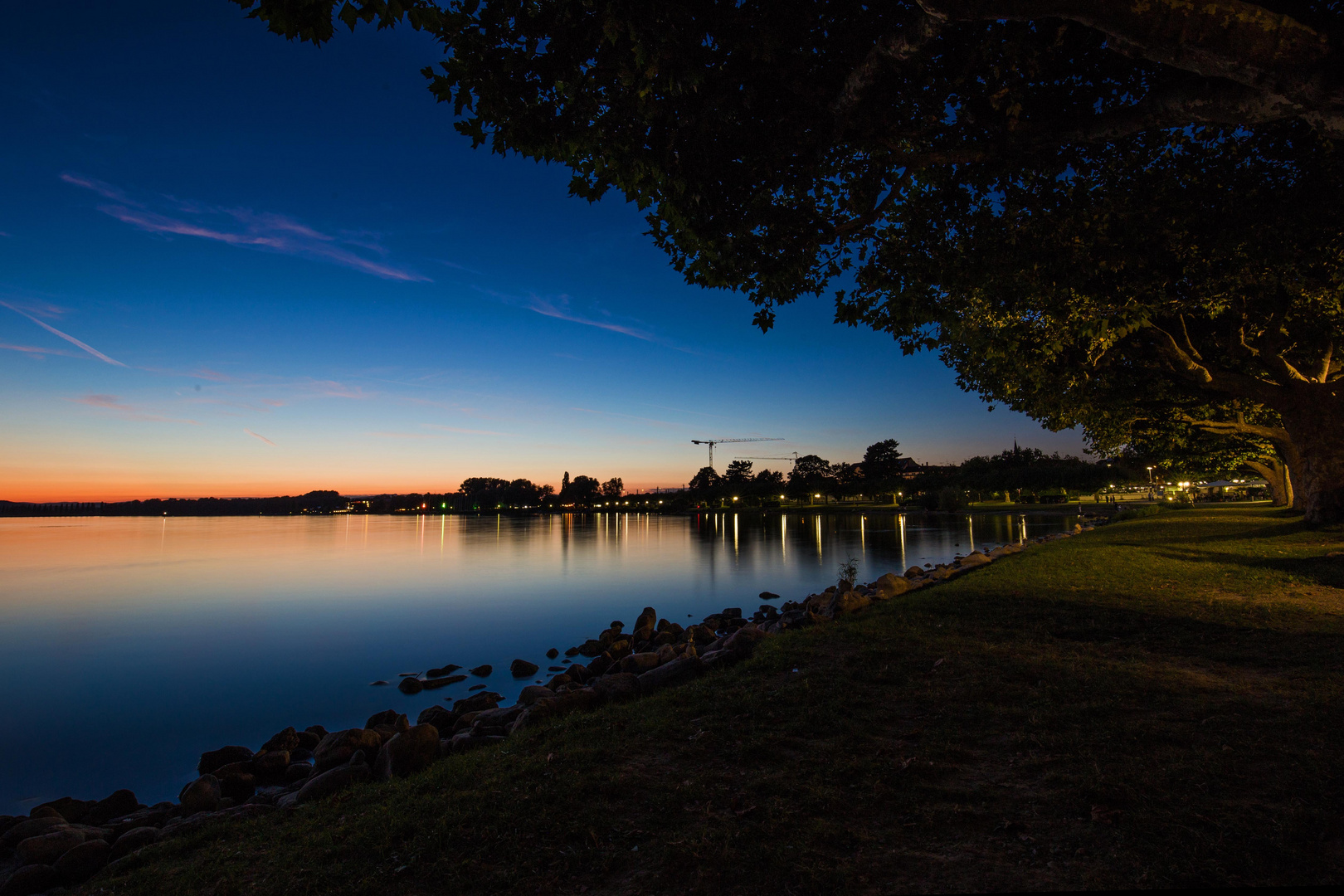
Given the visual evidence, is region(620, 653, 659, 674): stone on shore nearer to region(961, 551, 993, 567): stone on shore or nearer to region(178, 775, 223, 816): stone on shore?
region(178, 775, 223, 816): stone on shore

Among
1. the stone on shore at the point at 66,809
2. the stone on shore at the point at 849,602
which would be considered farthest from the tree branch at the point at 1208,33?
the stone on shore at the point at 66,809

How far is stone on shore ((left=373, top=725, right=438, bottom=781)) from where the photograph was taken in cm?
646

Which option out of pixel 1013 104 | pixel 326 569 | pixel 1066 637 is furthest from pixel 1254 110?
pixel 326 569

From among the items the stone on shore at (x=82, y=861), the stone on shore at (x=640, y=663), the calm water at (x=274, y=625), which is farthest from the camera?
the calm water at (x=274, y=625)

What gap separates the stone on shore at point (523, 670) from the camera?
1347cm

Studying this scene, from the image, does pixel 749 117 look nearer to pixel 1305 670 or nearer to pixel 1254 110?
pixel 1254 110

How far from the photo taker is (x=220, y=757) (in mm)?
8984

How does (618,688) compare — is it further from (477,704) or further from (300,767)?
(300,767)

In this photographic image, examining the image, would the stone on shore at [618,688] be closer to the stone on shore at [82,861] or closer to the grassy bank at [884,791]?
the grassy bank at [884,791]

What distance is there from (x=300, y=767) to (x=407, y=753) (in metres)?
3.12

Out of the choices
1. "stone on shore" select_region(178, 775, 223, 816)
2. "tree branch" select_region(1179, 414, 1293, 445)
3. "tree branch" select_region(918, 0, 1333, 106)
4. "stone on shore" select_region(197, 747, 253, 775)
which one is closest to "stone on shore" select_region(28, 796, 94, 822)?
"stone on shore" select_region(178, 775, 223, 816)

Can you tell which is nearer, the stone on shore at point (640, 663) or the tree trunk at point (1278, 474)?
the stone on shore at point (640, 663)

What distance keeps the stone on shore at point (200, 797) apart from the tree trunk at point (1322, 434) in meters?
24.6

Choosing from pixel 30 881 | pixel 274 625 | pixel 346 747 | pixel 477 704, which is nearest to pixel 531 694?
pixel 477 704
